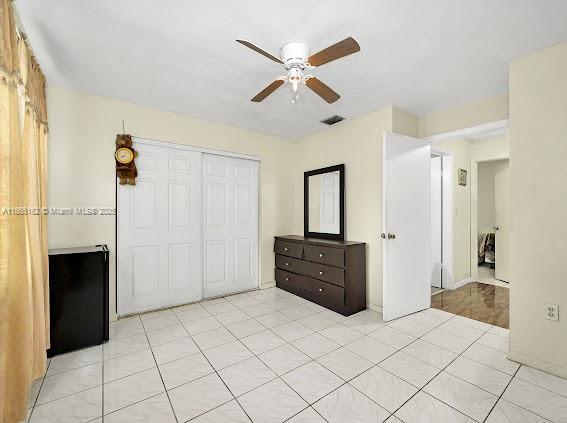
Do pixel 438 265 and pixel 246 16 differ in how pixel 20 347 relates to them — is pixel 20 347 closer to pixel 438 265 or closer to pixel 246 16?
pixel 246 16

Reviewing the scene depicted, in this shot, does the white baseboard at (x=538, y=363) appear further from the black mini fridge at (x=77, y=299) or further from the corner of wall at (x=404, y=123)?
the black mini fridge at (x=77, y=299)

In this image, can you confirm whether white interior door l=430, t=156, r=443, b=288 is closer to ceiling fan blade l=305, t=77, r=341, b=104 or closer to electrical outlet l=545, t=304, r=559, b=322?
electrical outlet l=545, t=304, r=559, b=322

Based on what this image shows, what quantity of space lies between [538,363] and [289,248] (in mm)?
2714

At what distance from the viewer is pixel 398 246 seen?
2.87 meters

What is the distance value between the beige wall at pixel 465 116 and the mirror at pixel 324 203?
117 cm

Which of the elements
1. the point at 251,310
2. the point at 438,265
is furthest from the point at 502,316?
the point at 251,310

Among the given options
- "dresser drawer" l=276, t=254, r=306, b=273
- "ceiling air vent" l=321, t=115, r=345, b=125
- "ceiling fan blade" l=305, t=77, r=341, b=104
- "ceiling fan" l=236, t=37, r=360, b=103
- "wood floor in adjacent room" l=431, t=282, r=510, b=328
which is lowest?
"wood floor in adjacent room" l=431, t=282, r=510, b=328

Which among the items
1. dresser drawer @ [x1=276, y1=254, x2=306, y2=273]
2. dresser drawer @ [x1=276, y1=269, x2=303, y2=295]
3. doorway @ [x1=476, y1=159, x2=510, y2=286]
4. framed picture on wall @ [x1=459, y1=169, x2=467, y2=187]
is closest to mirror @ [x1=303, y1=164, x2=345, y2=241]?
dresser drawer @ [x1=276, y1=254, x2=306, y2=273]

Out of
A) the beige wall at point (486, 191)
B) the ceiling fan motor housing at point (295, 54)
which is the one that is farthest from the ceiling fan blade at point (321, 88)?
the beige wall at point (486, 191)

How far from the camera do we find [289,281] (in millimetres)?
3844

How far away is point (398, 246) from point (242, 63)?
2.44 meters

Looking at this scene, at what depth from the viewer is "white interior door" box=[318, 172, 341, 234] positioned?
3.62 meters

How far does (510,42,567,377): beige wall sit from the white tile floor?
0.27m

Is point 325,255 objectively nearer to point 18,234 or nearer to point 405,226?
point 405,226
